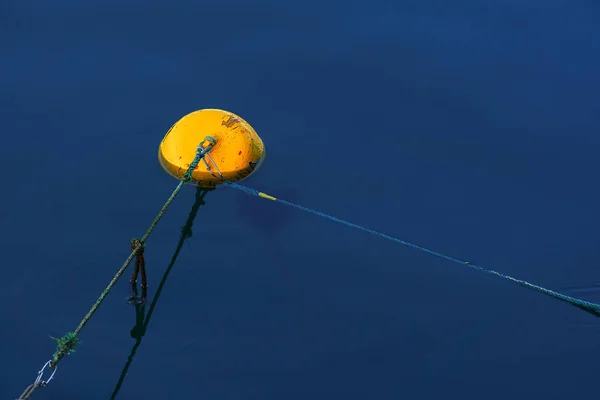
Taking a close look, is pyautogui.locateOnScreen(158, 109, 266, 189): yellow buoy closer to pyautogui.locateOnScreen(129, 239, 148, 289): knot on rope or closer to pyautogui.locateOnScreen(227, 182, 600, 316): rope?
pyautogui.locateOnScreen(227, 182, 600, 316): rope

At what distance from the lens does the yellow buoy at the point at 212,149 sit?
6602mm

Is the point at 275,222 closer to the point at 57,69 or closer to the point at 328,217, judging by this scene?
the point at 328,217

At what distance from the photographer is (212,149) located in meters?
6.59

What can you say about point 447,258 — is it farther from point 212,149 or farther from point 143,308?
point 143,308

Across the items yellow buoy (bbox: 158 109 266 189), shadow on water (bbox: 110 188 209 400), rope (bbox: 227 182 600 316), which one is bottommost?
shadow on water (bbox: 110 188 209 400)

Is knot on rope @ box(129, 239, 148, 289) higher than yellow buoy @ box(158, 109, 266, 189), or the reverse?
yellow buoy @ box(158, 109, 266, 189)

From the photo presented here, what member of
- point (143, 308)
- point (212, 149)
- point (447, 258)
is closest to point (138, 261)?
point (143, 308)

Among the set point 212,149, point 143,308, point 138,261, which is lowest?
point 143,308

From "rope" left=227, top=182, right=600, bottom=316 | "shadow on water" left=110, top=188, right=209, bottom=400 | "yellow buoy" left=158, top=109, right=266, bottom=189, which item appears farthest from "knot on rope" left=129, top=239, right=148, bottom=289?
"rope" left=227, top=182, right=600, bottom=316

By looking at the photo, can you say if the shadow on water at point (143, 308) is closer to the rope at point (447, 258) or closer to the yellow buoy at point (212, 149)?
the yellow buoy at point (212, 149)

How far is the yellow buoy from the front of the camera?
260 inches

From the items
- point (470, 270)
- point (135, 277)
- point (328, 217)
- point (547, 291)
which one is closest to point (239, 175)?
point (328, 217)

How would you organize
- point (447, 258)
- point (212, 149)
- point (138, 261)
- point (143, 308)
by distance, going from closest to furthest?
point (138, 261), point (143, 308), point (447, 258), point (212, 149)

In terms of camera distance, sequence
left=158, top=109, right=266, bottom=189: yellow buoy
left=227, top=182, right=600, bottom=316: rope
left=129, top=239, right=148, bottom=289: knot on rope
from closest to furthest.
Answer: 1. left=129, top=239, right=148, bottom=289: knot on rope
2. left=227, top=182, right=600, bottom=316: rope
3. left=158, top=109, right=266, bottom=189: yellow buoy
